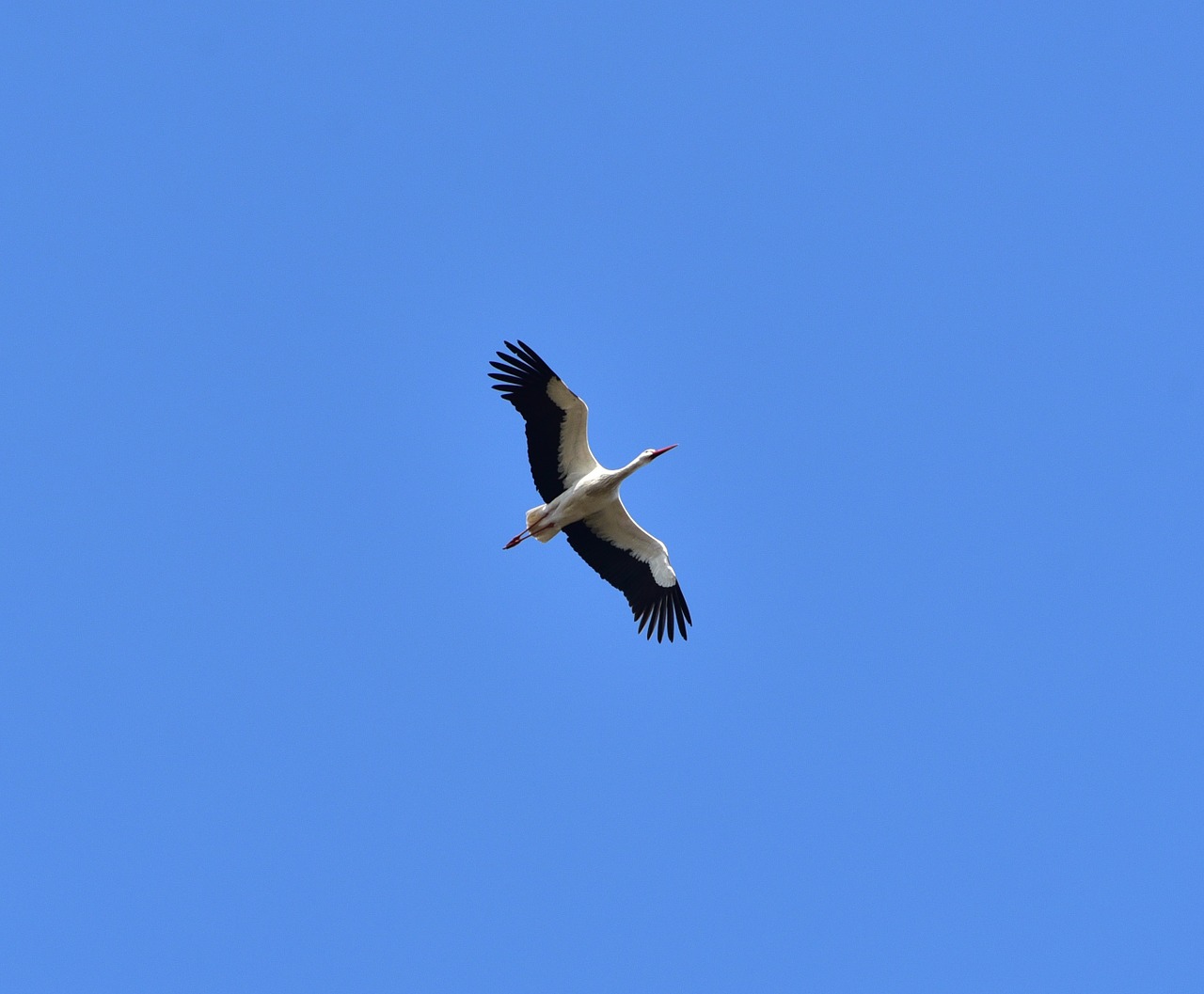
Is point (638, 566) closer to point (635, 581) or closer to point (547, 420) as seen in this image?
point (635, 581)

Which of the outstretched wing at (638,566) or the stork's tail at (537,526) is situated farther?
the outstretched wing at (638,566)

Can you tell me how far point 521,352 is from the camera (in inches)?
908

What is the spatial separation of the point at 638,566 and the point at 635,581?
0.75ft

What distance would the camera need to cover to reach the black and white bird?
23297mm

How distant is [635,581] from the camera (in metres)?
25.1

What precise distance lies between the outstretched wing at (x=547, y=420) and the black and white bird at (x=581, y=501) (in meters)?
0.01

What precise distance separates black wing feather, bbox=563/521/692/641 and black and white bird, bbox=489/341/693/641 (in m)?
0.01

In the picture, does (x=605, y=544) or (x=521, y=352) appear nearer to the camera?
(x=521, y=352)

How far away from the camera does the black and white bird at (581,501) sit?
76.4 ft

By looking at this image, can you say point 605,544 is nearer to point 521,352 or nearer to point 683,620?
point 683,620

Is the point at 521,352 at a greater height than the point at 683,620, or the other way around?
the point at 521,352

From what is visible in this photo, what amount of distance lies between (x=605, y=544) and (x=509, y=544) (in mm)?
1483

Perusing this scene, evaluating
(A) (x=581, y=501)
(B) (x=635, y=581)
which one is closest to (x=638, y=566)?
(B) (x=635, y=581)

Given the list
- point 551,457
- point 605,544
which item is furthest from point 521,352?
point 605,544
